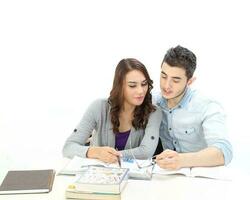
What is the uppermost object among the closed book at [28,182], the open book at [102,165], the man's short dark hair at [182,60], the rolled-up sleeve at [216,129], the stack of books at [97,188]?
the man's short dark hair at [182,60]

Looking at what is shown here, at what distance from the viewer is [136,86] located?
2.02 meters

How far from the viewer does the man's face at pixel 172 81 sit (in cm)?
194

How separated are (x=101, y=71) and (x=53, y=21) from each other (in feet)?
1.61

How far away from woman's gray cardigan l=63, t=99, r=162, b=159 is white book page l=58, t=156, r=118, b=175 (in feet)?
0.57

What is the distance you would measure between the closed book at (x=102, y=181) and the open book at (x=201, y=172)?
186mm

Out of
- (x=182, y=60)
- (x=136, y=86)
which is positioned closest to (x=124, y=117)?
(x=136, y=86)

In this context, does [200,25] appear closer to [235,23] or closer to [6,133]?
[235,23]

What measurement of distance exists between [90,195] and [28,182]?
0.32 meters

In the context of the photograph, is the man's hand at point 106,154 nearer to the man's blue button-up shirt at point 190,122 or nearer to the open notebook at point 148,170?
the open notebook at point 148,170

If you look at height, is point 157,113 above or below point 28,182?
above

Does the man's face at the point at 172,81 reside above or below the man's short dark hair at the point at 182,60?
below

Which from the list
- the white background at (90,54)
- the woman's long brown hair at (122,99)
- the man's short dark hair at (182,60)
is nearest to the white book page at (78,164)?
the woman's long brown hair at (122,99)

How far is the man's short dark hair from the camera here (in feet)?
6.36

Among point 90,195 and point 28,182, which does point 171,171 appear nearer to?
point 90,195
